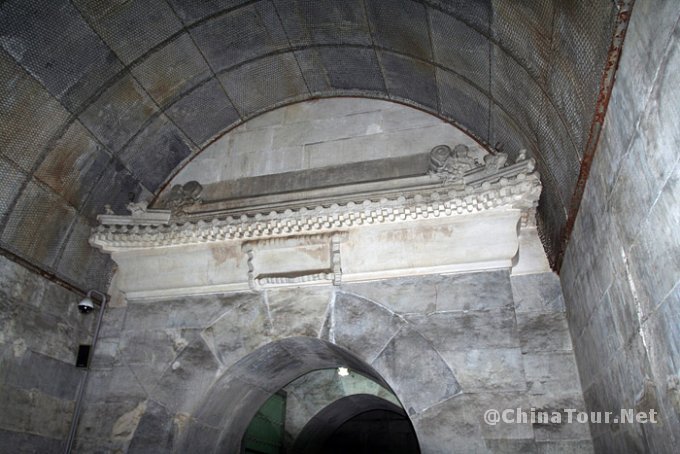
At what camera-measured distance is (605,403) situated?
3.21 metres

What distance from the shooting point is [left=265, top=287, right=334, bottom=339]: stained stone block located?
14.5 ft

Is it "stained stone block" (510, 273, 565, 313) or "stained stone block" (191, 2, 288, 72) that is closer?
"stained stone block" (510, 273, 565, 313)

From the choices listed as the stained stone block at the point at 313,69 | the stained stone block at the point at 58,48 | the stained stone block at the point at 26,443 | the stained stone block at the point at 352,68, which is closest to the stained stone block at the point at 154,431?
the stained stone block at the point at 26,443

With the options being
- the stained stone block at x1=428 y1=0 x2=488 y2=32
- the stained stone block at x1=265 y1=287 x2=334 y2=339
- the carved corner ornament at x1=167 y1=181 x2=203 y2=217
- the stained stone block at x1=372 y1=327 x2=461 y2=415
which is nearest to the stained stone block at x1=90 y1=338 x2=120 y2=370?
the carved corner ornament at x1=167 y1=181 x2=203 y2=217

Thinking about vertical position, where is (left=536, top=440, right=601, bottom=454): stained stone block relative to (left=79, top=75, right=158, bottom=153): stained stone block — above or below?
below

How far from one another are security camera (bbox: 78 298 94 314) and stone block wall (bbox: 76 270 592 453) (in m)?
0.36

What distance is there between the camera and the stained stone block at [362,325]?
4.19 m

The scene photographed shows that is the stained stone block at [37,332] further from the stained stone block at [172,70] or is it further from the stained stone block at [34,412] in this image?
the stained stone block at [172,70]

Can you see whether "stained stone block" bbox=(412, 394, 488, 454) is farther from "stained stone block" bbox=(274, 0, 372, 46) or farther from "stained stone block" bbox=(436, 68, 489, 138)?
"stained stone block" bbox=(274, 0, 372, 46)

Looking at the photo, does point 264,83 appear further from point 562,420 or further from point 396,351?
point 562,420

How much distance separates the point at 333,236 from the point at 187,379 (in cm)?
190

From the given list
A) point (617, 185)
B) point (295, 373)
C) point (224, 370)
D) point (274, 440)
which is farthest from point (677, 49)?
point (274, 440)

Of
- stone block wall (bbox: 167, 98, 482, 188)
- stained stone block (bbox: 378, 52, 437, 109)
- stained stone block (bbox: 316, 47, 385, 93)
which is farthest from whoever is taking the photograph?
stone block wall (bbox: 167, 98, 482, 188)

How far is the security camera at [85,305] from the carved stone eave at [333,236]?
351 mm
